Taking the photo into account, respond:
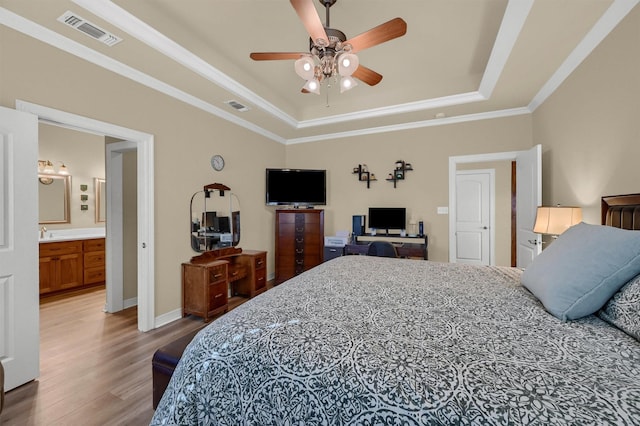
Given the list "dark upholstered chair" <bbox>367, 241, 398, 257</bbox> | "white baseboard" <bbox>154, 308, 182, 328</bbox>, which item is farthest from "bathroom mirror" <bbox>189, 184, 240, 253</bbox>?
"dark upholstered chair" <bbox>367, 241, 398, 257</bbox>

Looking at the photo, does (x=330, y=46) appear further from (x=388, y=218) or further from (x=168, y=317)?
A: (x=168, y=317)

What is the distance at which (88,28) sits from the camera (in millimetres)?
2127

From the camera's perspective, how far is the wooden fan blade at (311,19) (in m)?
1.64

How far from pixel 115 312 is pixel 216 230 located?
153 cm

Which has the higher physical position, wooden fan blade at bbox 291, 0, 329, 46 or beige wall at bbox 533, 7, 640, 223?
wooden fan blade at bbox 291, 0, 329, 46

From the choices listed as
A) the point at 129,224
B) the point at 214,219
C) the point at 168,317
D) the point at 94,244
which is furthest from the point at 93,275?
the point at 214,219

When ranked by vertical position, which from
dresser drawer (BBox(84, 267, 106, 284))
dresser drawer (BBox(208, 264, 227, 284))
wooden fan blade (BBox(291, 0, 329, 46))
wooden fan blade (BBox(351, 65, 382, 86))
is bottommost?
dresser drawer (BBox(84, 267, 106, 284))

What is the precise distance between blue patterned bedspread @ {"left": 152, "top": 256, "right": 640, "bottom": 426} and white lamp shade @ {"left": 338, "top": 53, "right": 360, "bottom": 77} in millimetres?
1583

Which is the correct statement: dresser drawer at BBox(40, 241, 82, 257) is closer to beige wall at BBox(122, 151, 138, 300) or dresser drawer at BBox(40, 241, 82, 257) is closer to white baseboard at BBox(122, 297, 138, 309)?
beige wall at BBox(122, 151, 138, 300)

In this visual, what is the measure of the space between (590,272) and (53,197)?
631 centimetres

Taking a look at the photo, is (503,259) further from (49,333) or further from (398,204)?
(49,333)

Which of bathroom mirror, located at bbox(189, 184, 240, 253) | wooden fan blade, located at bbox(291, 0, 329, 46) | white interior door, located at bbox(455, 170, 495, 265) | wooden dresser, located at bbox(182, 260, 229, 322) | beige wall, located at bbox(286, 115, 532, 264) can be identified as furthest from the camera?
white interior door, located at bbox(455, 170, 495, 265)

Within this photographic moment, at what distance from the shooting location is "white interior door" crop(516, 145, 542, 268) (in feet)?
9.97

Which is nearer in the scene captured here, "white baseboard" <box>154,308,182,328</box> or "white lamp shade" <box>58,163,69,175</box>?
"white baseboard" <box>154,308,182,328</box>
